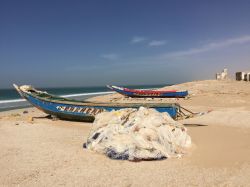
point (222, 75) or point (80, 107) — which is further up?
point (222, 75)

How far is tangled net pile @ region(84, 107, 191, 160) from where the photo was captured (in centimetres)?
810

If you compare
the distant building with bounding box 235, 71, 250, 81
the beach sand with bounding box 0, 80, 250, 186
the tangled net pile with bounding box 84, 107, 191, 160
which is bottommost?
the beach sand with bounding box 0, 80, 250, 186

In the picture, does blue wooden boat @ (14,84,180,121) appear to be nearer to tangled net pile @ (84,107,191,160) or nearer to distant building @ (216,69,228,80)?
tangled net pile @ (84,107,191,160)

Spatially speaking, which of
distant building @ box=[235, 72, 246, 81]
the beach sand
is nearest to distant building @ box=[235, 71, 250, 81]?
distant building @ box=[235, 72, 246, 81]

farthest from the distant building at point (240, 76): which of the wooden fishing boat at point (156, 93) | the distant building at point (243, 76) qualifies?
the wooden fishing boat at point (156, 93)

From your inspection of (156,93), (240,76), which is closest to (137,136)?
(156,93)

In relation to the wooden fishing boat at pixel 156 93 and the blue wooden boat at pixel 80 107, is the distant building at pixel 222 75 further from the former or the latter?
the blue wooden boat at pixel 80 107

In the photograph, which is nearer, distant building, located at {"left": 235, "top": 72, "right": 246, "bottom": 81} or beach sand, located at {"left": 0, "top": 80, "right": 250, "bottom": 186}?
beach sand, located at {"left": 0, "top": 80, "right": 250, "bottom": 186}

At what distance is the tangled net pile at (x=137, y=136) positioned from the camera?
810 cm

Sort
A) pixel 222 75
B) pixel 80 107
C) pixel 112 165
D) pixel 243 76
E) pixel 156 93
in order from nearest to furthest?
pixel 112 165
pixel 80 107
pixel 156 93
pixel 243 76
pixel 222 75

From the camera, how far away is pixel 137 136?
834 cm

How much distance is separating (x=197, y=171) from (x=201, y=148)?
2.31 m

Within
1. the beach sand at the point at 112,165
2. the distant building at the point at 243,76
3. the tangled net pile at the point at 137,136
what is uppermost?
the distant building at the point at 243,76

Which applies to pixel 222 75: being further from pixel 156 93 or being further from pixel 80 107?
pixel 80 107
